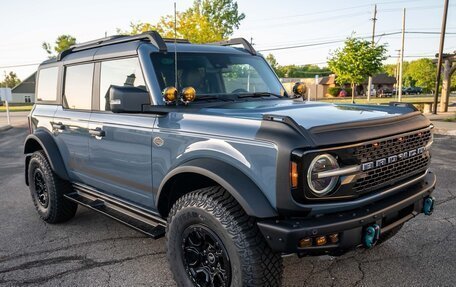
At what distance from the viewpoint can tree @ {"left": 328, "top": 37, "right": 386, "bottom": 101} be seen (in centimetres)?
2502

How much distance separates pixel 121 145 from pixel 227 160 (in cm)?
131

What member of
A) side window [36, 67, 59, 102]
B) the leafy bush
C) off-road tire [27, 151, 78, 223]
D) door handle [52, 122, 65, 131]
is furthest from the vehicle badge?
the leafy bush

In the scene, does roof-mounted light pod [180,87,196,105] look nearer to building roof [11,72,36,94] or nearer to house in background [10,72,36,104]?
house in background [10,72,36,104]

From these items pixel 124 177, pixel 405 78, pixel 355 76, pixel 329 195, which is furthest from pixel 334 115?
pixel 405 78

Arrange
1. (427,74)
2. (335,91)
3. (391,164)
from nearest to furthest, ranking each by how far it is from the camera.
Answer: (391,164) < (335,91) < (427,74)

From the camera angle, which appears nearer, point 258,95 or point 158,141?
point 158,141

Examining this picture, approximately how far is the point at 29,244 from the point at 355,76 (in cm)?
2431

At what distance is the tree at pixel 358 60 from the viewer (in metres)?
25.0

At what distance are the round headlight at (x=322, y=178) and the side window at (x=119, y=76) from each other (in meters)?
1.74

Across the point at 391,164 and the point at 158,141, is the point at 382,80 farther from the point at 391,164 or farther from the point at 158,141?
the point at 158,141

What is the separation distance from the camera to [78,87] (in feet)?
14.3

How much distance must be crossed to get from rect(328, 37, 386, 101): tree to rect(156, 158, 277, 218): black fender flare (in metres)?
23.9

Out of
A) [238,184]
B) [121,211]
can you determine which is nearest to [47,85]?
[121,211]

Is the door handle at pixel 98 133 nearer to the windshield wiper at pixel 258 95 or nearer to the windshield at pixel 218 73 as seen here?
the windshield at pixel 218 73
